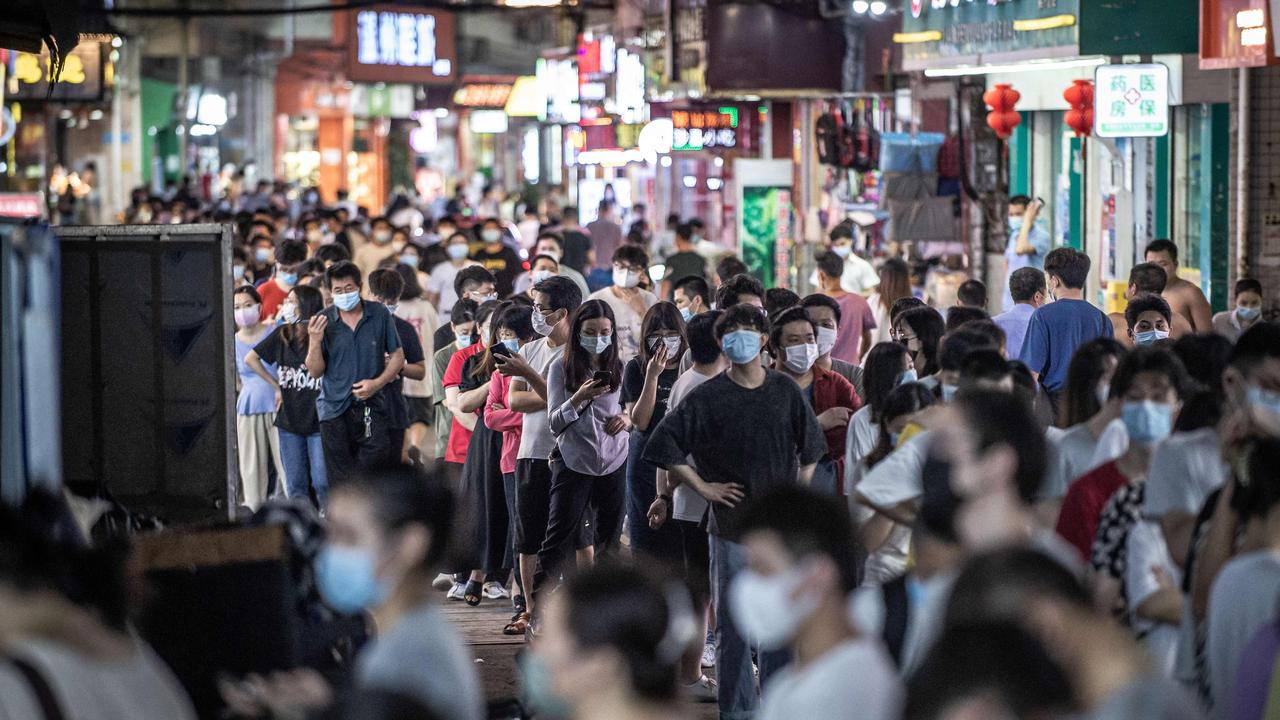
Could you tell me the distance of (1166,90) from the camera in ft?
49.5

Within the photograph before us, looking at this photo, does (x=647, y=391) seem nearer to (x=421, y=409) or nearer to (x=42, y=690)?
(x=421, y=409)

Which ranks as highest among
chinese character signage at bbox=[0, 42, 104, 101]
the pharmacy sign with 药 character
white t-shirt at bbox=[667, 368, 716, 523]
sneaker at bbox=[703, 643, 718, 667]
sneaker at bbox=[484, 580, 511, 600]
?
chinese character signage at bbox=[0, 42, 104, 101]

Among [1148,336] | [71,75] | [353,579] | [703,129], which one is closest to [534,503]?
[1148,336]

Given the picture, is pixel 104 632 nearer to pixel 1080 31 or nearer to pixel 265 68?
pixel 1080 31

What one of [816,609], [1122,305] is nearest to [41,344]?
[816,609]

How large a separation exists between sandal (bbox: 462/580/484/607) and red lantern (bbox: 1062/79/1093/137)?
659cm

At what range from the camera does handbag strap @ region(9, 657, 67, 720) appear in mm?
4328

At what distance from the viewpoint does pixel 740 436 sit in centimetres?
834

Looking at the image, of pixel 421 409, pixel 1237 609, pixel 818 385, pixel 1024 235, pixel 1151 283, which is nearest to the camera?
pixel 1237 609

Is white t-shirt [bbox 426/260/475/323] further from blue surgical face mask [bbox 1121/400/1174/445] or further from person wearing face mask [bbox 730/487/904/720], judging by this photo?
person wearing face mask [bbox 730/487/904/720]

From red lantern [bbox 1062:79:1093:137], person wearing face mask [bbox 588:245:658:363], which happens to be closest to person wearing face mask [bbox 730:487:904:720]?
person wearing face mask [bbox 588:245:658:363]

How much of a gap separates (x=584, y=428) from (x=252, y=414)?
3.65 m

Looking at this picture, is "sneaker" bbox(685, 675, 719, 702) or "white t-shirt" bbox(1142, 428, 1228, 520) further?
"sneaker" bbox(685, 675, 719, 702)

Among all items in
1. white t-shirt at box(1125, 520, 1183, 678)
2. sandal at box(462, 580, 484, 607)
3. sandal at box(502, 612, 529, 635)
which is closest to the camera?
white t-shirt at box(1125, 520, 1183, 678)
